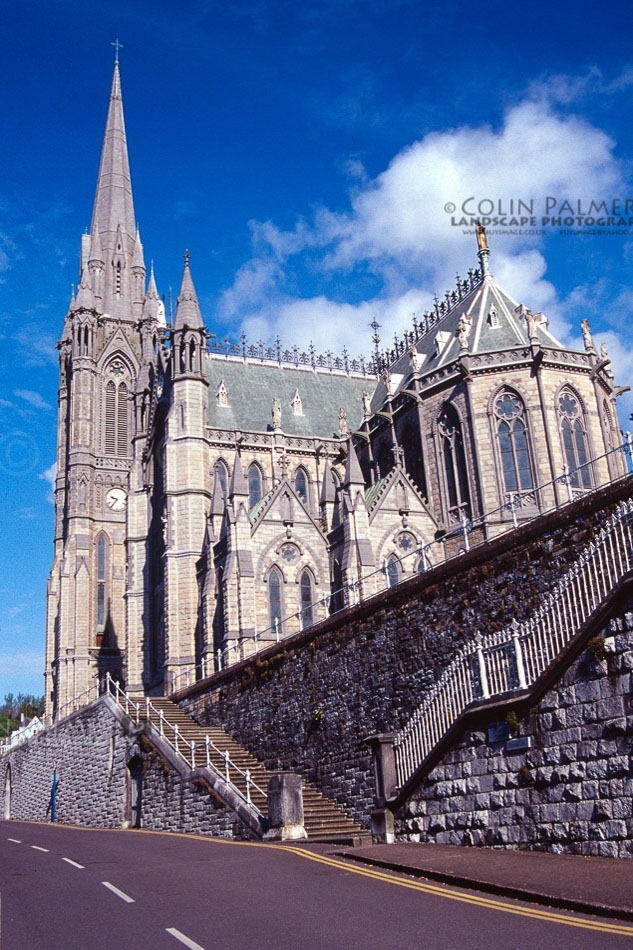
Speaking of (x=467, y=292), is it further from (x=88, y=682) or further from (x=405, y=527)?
(x=88, y=682)

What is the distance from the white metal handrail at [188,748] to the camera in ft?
69.5

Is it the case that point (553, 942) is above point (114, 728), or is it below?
below

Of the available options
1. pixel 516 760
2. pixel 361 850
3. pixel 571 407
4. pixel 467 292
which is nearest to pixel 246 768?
pixel 361 850

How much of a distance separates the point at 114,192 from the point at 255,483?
41996 millimetres

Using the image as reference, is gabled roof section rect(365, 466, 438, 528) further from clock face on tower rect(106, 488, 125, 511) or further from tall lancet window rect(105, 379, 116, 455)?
tall lancet window rect(105, 379, 116, 455)

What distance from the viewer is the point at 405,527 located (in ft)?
127

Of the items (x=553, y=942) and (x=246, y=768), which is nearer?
(x=553, y=942)

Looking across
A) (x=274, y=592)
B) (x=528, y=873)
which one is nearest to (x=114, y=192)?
(x=274, y=592)

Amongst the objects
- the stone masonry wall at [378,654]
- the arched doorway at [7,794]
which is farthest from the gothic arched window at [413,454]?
the arched doorway at [7,794]

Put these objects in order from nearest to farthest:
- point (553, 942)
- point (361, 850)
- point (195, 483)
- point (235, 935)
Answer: point (553, 942)
point (235, 935)
point (361, 850)
point (195, 483)

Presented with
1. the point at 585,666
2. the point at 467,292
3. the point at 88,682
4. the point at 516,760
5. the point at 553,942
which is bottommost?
the point at 553,942

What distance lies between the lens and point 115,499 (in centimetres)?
6600

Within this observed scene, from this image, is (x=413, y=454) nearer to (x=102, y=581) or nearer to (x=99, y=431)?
(x=102, y=581)

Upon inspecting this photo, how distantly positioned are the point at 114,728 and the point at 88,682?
31447mm
